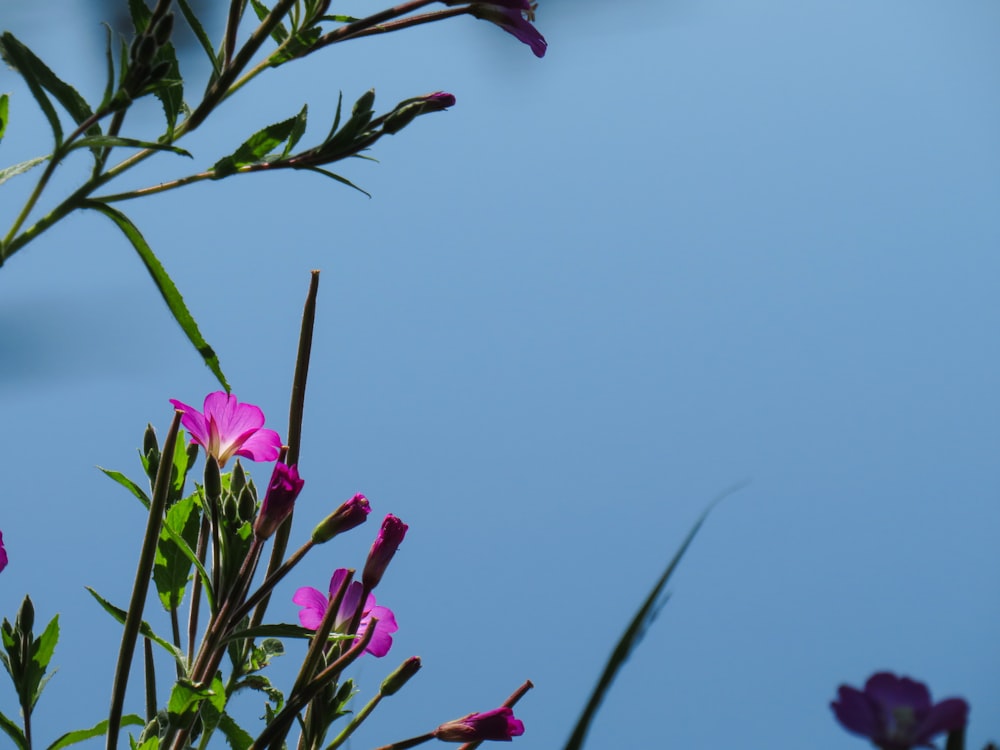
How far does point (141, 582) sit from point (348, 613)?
159 millimetres

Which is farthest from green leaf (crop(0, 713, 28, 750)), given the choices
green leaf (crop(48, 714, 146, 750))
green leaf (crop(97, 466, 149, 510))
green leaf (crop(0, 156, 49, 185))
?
green leaf (crop(0, 156, 49, 185))

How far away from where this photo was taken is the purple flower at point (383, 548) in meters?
0.47

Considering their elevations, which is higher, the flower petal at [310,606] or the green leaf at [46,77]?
the green leaf at [46,77]

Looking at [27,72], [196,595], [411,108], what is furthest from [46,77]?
[196,595]

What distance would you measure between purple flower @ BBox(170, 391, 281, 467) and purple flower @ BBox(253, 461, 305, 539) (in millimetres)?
91

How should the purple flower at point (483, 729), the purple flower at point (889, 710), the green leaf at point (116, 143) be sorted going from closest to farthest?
the purple flower at point (889, 710) → the green leaf at point (116, 143) → the purple flower at point (483, 729)

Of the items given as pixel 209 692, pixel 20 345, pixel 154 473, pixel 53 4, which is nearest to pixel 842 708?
pixel 209 692

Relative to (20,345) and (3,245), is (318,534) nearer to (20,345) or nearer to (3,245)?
(3,245)

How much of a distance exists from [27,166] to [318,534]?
0.68 feet

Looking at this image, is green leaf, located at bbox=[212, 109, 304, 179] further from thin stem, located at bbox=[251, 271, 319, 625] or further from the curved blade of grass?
A: the curved blade of grass

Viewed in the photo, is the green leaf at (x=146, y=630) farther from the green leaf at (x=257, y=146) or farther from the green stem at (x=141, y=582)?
the green leaf at (x=257, y=146)

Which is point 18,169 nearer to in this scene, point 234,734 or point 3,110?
point 3,110

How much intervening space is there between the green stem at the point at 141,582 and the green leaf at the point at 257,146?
0.11 meters

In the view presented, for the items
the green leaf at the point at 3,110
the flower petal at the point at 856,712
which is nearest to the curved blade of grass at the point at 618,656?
the flower petal at the point at 856,712
